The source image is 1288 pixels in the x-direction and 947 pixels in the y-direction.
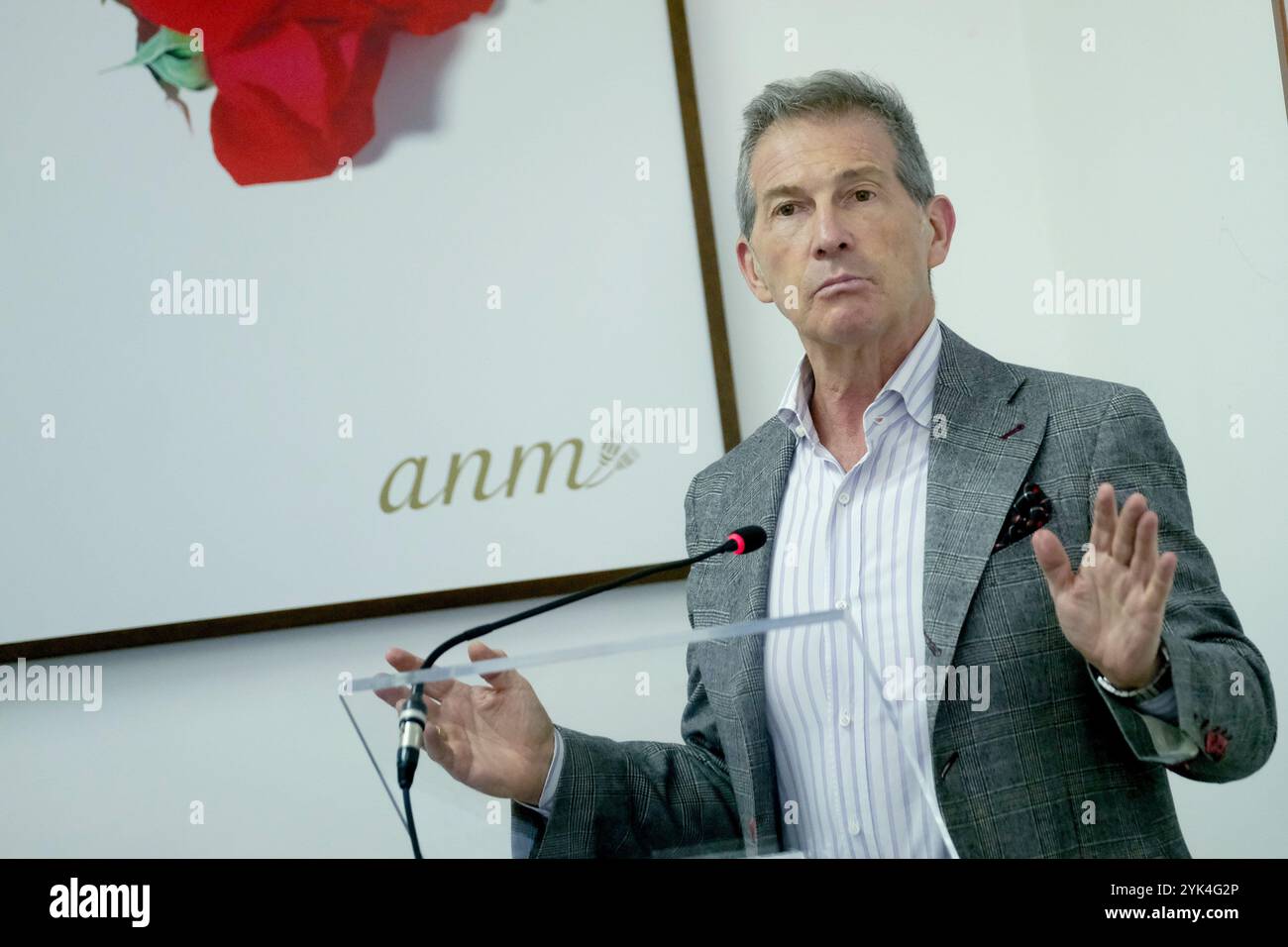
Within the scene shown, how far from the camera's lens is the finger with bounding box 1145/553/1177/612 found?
0.96 m

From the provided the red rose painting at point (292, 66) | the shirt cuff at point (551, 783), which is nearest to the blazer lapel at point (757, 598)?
the shirt cuff at point (551, 783)

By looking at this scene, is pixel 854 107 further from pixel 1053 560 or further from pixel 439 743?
pixel 439 743

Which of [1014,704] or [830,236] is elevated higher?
[830,236]

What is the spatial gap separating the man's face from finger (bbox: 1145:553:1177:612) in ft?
1.96

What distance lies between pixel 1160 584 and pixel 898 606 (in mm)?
399

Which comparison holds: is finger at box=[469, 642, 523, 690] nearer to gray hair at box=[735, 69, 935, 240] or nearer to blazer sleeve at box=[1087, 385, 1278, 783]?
blazer sleeve at box=[1087, 385, 1278, 783]

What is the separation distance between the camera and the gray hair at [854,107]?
5.12ft

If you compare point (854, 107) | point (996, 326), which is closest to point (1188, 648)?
point (854, 107)

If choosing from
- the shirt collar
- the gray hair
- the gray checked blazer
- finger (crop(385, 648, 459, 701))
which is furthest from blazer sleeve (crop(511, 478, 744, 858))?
the gray hair

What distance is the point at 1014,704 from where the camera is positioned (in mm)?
1241

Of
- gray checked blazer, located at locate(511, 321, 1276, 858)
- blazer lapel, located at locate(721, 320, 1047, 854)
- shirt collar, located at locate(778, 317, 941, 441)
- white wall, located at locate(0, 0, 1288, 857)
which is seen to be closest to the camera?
gray checked blazer, located at locate(511, 321, 1276, 858)

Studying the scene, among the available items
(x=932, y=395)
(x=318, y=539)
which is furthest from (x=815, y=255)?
(x=318, y=539)

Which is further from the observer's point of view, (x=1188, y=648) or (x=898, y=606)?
(x=898, y=606)

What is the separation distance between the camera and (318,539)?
2045mm
